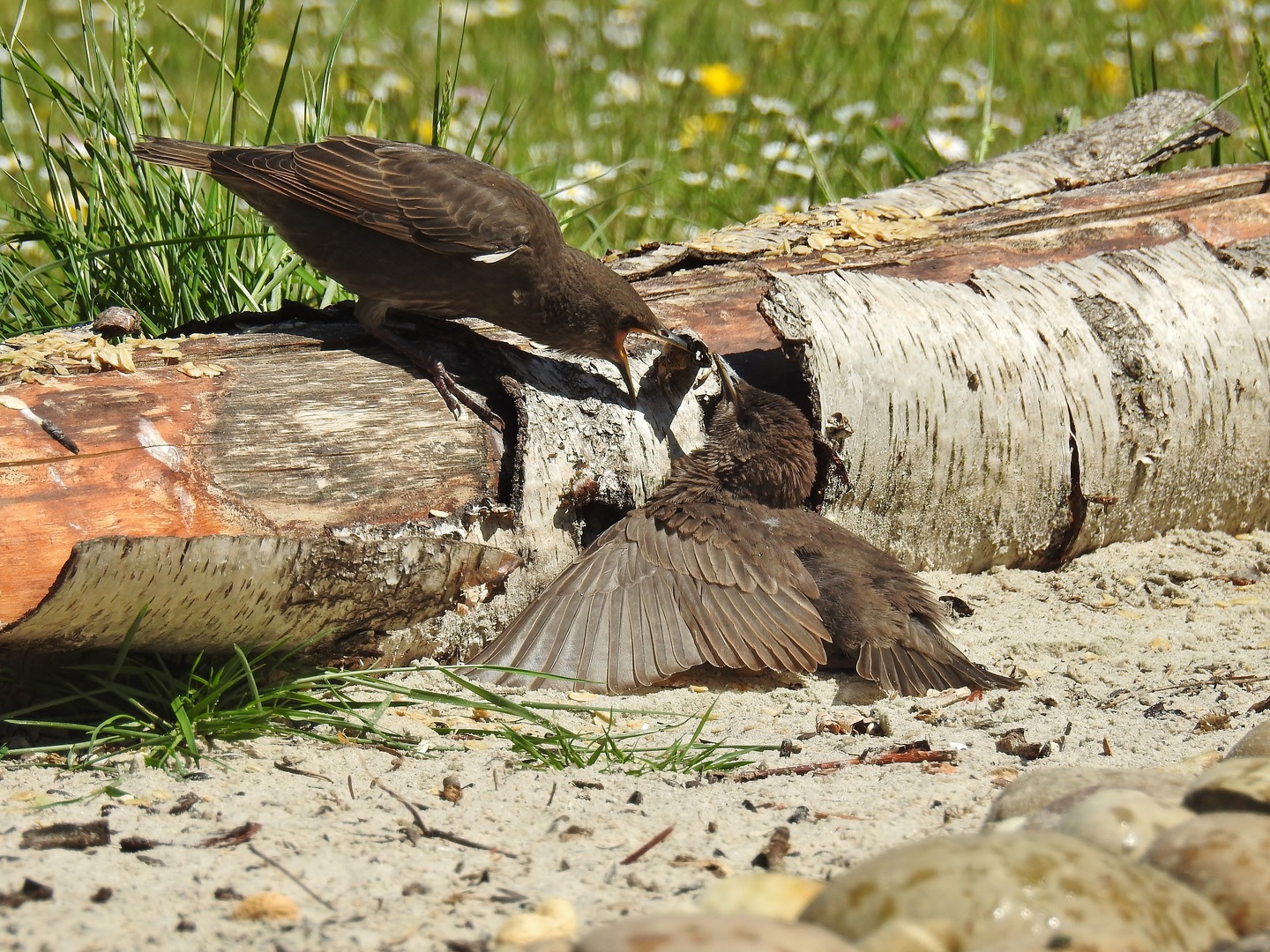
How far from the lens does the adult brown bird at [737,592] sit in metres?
3.36

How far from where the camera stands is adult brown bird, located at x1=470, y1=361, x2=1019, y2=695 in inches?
132

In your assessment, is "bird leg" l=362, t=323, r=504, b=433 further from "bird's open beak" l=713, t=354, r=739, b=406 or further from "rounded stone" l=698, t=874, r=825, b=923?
"rounded stone" l=698, t=874, r=825, b=923

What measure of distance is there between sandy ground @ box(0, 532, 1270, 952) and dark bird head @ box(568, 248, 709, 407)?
3.53 ft

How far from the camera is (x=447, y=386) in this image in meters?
3.41

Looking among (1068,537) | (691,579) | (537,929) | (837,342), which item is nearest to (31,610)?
(537,929)

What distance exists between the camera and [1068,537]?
14.0 ft

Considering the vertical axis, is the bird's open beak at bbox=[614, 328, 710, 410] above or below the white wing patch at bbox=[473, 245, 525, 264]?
below

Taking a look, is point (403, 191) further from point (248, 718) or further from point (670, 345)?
point (248, 718)

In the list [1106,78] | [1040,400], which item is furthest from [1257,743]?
[1106,78]

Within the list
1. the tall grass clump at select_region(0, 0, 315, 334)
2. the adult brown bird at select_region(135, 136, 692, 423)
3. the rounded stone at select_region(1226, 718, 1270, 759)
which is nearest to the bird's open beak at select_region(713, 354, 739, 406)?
the adult brown bird at select_region(135, 136, 692, 423)

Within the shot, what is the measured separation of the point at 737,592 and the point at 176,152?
234 centimetres

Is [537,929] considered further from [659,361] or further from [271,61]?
[271,61]

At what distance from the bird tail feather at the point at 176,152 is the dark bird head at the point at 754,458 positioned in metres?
1.82

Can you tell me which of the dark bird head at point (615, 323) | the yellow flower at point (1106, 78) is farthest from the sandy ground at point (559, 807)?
the yellow flower at point (1106, 78)
